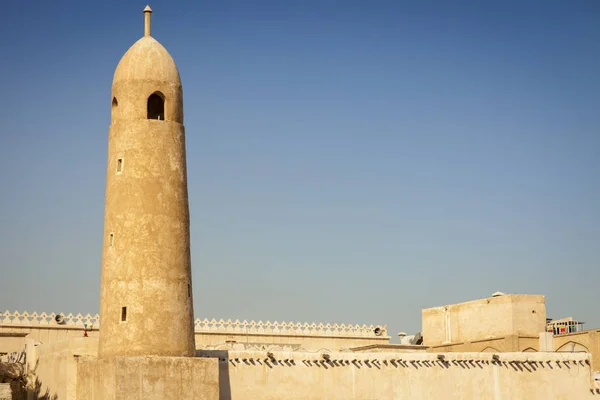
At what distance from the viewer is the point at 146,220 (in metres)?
22.7

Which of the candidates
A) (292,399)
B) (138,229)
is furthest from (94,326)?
(138,229)

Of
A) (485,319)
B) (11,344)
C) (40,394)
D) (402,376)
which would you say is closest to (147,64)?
(40,394)

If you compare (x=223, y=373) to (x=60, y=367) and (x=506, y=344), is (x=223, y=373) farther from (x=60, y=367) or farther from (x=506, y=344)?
(x=506, y=344)

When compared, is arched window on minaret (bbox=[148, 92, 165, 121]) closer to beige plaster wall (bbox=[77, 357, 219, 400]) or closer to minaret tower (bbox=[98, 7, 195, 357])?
minaret tower (bbox=[98, 7, 195, 357])

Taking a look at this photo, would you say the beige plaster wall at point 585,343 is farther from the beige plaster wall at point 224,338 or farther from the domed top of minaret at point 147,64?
the domed top of minaret at point 147,64

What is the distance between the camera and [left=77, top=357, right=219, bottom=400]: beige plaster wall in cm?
2173

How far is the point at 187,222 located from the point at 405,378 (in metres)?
8.71

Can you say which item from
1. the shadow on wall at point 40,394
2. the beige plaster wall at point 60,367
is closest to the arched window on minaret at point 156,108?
the beige plaster wall at point 60,367

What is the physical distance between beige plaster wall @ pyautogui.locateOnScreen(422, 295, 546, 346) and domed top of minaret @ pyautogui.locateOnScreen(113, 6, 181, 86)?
18.9 meters

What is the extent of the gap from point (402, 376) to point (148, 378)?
8.99 meters

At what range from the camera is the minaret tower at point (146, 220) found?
22.3 metres

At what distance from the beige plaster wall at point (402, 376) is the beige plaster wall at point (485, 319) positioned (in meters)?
6.19

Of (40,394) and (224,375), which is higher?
(224,375)

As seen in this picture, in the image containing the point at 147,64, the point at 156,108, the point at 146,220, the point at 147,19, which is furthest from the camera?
the point at 156,108
